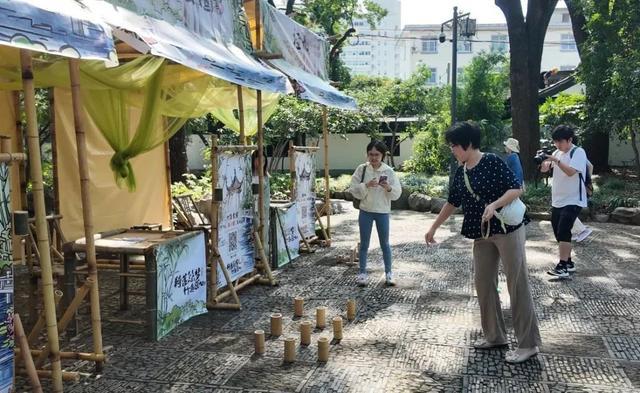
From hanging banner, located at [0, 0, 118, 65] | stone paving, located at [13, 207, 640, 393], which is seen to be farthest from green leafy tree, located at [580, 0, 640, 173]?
hanging banner, located at [0, 0, 118, 65]

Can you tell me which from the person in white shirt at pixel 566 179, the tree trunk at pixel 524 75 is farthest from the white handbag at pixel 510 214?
the tree trunk at pixel 524 75

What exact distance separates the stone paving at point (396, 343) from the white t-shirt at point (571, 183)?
94 cm

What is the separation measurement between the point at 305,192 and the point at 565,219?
3.68 m

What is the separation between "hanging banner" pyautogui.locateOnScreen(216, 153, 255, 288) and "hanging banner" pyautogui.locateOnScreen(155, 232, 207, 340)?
0.43 meters

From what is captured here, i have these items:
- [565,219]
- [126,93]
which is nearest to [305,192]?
[126,93]

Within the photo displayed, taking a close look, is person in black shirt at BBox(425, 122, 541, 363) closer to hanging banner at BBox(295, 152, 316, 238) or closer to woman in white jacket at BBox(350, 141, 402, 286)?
woman in white jacket at BBox(350, 141, 402, 286)

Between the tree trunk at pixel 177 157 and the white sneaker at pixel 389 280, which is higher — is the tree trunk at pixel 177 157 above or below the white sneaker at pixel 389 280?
above

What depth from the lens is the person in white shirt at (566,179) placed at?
636cm

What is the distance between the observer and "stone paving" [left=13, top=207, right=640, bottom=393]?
3.93 m

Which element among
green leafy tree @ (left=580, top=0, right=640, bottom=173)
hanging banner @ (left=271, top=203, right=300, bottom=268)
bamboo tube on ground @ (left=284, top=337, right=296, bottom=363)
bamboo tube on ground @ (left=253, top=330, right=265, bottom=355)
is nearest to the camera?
bamboo tube on ground @ (left=284, top=337, right=296, bottom=363)

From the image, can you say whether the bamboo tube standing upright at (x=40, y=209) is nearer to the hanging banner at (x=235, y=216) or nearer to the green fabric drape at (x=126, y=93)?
the green fabric drape at (x=126, y=93)

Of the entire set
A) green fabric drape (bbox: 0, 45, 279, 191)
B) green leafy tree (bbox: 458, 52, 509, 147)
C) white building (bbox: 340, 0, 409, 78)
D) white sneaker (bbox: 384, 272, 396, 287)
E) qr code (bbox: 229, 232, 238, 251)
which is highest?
white building (bbox: 340, 0, 409, 78)

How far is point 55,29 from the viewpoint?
2957 millimetres

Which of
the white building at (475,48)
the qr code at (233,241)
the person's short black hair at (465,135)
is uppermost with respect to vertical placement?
the white building at (475,48)
